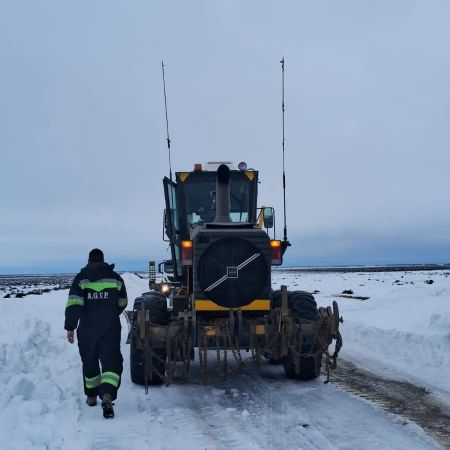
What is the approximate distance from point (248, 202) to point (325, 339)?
2923 mm

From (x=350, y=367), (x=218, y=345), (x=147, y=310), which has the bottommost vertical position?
(x=350, y=367)

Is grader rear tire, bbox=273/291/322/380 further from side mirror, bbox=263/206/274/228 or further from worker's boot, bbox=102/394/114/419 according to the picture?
worker's boot, bbox=102/394/114/419

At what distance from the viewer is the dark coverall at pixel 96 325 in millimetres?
5547

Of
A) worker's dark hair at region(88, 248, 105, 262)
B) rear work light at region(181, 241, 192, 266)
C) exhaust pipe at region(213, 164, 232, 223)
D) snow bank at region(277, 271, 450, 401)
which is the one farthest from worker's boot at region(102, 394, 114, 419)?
snow bank at region(277, 271, 450, 401)

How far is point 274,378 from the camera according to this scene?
7.43 meters

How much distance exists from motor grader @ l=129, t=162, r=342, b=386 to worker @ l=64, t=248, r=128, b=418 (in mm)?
777

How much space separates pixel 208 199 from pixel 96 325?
3.52m

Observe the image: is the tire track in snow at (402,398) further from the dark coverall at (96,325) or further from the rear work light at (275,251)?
the dark coverall at (96,325)

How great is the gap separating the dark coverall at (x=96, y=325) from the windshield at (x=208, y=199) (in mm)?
2907

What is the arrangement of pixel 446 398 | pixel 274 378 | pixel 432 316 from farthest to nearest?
pixel 432 316
pixel 274 378
pixel 446 398

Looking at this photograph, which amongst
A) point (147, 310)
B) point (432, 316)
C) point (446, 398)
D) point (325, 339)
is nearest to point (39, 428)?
point (147, 310)

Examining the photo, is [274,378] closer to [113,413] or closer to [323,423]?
[323,423]

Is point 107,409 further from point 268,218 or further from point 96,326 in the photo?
point 268,218

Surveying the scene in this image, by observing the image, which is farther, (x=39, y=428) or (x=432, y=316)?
(x=432, y=316)
